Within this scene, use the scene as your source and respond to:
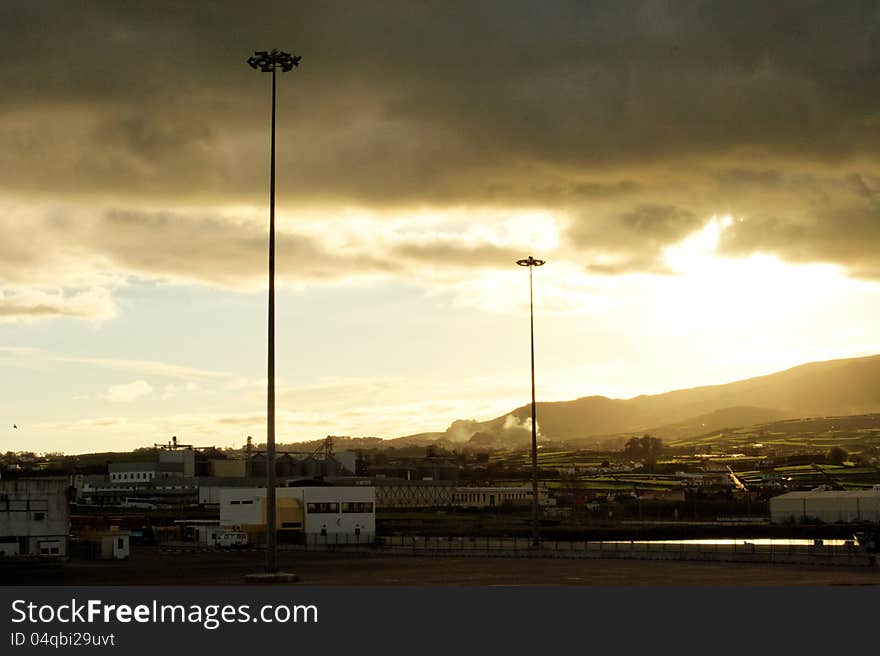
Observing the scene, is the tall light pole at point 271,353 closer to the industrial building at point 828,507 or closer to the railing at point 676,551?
the railing at point 676,551

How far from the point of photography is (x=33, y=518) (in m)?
90.9

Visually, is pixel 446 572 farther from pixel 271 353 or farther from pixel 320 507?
pixel 320 507

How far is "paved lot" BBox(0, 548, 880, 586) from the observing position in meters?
56.8

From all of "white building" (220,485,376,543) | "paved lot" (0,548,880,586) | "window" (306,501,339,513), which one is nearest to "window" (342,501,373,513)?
"white building" (220,485,376,543)

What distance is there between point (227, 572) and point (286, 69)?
99.8 feet

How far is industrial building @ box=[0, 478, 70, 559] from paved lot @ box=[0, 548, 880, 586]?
8.49 ft

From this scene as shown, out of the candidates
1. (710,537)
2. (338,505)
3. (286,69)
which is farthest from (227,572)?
(710,537)

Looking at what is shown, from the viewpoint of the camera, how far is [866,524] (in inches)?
5349

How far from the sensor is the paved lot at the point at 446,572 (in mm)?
56750

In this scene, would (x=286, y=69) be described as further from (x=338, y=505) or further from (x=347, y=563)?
(x=338, y=505)

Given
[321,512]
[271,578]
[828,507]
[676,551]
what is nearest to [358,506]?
[321,512]

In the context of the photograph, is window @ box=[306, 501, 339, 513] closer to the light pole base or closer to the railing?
the railing

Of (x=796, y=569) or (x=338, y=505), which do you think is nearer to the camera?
(x=796, y=569)

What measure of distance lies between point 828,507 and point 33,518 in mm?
96540
